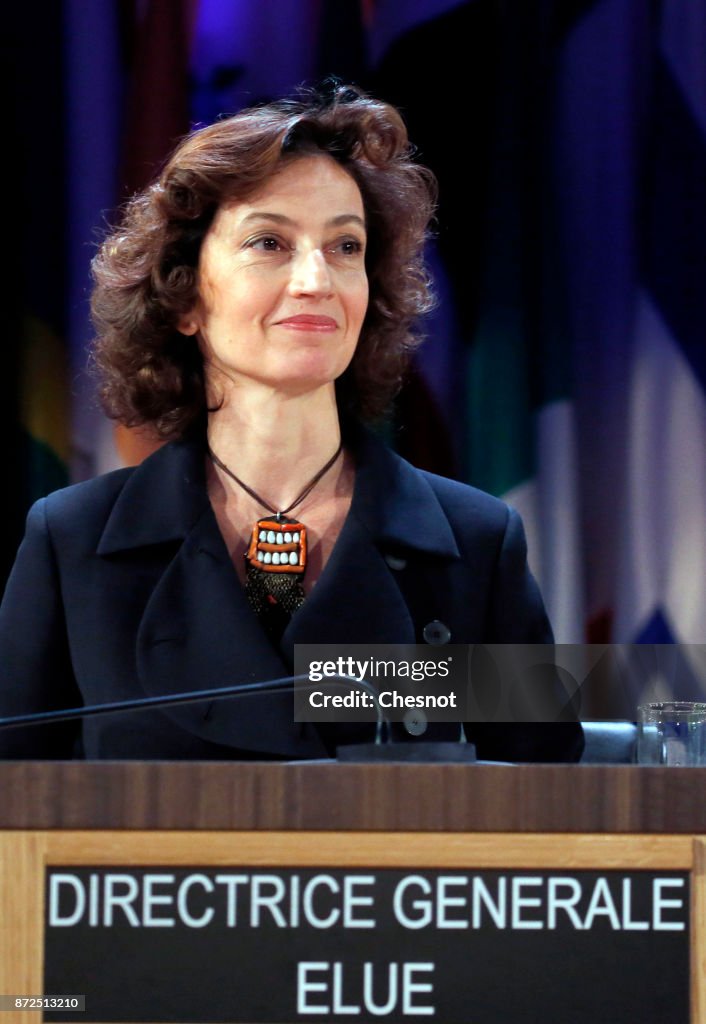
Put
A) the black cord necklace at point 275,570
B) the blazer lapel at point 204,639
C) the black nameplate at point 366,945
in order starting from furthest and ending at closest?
1. the black cord necklace at point 275,570
2. the blazer lapel at point 204,639
3. the black nameplate at point 366,945

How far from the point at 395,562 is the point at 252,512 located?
0.21m

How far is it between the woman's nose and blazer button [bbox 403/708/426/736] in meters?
0.58

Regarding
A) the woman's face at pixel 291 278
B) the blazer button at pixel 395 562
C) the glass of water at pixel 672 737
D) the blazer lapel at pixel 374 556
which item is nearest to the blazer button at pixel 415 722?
the blazer lapel at pixel 374 556

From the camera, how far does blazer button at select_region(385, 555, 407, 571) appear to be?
1.95 meters

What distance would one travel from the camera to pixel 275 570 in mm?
1935

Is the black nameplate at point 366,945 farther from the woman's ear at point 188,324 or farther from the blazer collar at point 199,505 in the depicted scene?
the woman's ear at point 188,324

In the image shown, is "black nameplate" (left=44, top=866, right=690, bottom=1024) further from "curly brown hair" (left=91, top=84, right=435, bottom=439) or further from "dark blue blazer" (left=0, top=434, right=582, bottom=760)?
"curly brown hair" (left=91, top=84, right=435, bottom=439)

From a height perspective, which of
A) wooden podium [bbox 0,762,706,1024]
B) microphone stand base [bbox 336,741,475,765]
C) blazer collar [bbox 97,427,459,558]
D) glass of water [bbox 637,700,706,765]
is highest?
blazer collar [bbox 97,427,459,558]

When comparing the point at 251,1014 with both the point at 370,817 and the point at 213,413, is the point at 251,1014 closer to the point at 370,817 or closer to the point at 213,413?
the point at 370,817

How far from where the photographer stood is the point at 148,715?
6.10 ft

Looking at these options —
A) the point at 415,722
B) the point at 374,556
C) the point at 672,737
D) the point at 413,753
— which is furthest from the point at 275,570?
the point at 413,753

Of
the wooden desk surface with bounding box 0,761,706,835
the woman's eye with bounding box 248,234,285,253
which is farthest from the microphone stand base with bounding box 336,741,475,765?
the woman's eye with bounding box 248,234,285,253

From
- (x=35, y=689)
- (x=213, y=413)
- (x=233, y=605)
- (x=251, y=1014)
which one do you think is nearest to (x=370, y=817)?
(x=251, y=1014)

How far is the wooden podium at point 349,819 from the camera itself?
3.83 feet
